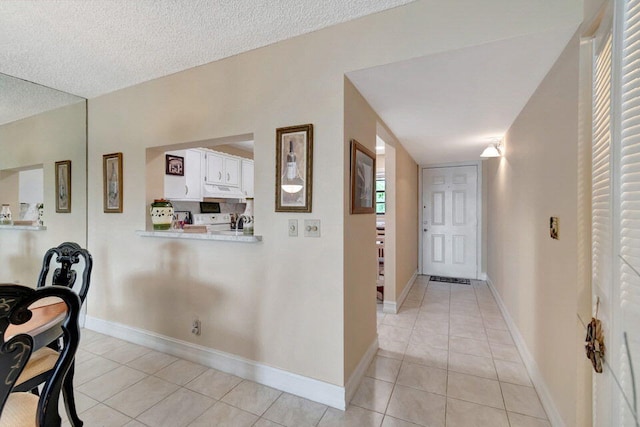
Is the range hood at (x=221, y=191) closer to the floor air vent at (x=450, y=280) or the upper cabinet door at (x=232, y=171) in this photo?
the upper cabinet door at (x=232, y=171)

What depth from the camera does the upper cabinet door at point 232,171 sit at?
14.6 ft

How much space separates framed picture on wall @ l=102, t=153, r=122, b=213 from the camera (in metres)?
2.66

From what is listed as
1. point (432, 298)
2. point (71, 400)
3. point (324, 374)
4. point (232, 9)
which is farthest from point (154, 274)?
point (432, 298)

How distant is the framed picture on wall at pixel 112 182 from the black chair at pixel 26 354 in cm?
182

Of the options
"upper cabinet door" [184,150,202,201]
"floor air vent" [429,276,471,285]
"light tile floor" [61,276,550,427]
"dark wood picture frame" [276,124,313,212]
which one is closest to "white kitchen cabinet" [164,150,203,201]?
"upper cabinet door" [184,150,202,201]

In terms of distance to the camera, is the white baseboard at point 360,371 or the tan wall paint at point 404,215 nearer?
the white baseboard at point 360,371

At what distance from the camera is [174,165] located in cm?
356

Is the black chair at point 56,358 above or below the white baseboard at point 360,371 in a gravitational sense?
above

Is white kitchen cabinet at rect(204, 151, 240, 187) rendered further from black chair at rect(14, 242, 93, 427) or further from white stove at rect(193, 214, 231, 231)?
black chair at rect(14, 242, 93, 427)

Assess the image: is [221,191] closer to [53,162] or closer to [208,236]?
[53,162]

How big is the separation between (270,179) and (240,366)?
1426 millimetres

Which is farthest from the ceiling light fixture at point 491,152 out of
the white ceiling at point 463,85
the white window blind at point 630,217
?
the white window blind at point 630,217

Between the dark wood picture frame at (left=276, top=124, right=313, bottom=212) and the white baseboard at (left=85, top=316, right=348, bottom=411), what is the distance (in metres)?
1.16

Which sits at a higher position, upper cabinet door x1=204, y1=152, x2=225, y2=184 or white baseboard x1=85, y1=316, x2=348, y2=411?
upper cabinet door x1=204, y1=152, x2=225, y2=184
